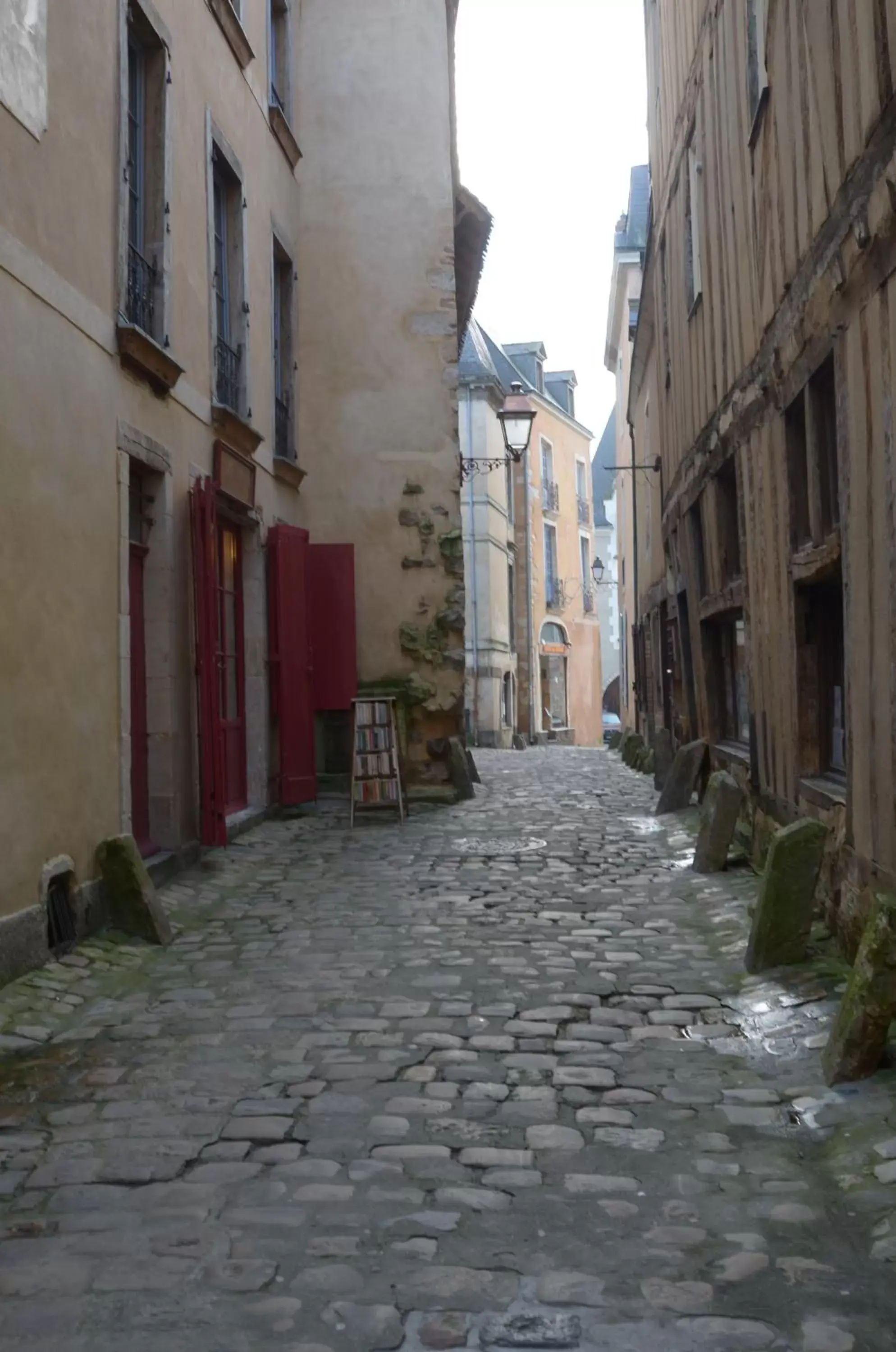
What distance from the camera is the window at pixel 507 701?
25641mm

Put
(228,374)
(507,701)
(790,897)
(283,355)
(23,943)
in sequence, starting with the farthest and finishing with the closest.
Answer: (507,701)
(283,355)
(228,374)
(23,943)
(790,897)

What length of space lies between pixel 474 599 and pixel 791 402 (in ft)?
64.0

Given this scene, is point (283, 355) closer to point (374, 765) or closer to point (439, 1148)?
point (374, 765)

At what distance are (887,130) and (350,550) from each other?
694 cm

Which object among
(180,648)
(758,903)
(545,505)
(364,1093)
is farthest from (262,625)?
(545,505)

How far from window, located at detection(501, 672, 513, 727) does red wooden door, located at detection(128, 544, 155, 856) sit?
19.0 m

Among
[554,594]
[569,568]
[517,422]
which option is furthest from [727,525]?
[569,568]

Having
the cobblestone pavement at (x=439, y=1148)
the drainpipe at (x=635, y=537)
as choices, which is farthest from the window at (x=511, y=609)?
the cobblestone pavement at (x=439, y=1148)

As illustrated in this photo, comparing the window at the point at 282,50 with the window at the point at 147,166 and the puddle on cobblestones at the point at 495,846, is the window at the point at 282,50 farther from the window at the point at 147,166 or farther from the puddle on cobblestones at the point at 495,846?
the puddle on cobblestones at the point at 495,846

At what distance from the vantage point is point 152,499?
6555 mm

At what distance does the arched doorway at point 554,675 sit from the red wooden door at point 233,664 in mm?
21480

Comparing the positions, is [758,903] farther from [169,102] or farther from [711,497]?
[169,102]

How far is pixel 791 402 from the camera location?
4949 millimetres

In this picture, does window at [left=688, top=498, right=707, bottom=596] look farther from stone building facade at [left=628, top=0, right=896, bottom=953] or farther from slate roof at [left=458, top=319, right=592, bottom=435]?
slate roof at [left=458, top=319, right=592, bottom=435]
